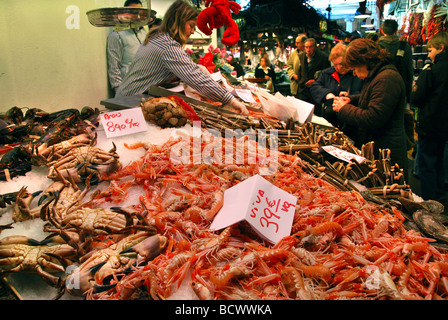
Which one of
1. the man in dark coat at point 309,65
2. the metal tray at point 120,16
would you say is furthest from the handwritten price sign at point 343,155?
the man in dark coat at point 309,65

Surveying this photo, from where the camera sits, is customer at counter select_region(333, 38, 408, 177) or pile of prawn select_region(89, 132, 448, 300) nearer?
pile of prawn select_region(89, 132, 448, 300)

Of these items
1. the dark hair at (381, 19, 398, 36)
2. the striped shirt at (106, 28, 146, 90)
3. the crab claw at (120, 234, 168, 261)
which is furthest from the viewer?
the striped shirt at (106, 28, 146, 90)

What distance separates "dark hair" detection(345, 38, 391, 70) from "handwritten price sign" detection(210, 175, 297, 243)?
223cm

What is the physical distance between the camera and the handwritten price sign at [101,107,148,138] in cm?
204

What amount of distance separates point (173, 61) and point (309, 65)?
4.21m

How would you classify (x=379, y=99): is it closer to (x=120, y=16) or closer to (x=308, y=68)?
(x=120, y=16)

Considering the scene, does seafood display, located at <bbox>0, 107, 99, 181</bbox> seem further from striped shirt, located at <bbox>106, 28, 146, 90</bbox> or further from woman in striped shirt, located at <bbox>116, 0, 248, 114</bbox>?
striped shirt, located at <bbox>106, 28, 146, 90</bbox>

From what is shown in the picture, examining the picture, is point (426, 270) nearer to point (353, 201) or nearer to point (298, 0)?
point (353, 201)

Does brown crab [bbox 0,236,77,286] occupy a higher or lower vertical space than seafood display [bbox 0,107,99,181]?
lower

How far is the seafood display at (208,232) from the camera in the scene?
37.9 inches

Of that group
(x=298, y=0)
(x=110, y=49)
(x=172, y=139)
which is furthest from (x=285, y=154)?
(x=298, y=0)

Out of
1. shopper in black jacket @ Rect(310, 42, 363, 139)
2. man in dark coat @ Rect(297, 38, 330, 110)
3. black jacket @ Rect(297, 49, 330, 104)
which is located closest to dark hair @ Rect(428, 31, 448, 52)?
shopper in black jacket @ Rect(310, 42, 363, 139)

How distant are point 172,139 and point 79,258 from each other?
1078mm

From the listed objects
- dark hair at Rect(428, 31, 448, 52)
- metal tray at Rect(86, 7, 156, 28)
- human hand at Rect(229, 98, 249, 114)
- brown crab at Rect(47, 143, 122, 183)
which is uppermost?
metal tray at Rect(86, 7, 156, 28)
